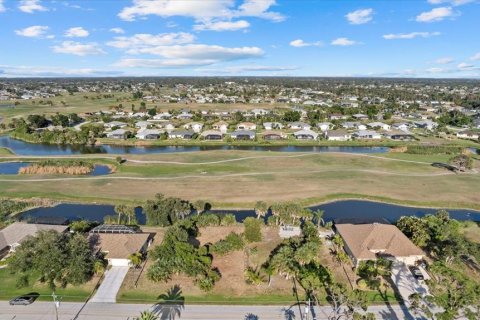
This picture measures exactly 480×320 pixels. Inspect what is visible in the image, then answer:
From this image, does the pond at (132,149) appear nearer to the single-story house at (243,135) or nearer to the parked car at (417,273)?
the single-story house at (243,135)

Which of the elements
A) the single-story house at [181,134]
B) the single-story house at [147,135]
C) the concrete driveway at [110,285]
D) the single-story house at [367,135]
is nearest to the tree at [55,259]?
the concrete driveway at [110,285]

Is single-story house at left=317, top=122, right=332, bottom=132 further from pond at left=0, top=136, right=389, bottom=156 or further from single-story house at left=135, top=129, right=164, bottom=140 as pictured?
single-story house at left=135, top=129, right=164, bottom=140

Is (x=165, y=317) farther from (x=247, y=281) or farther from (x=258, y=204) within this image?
(x=258, y=204)

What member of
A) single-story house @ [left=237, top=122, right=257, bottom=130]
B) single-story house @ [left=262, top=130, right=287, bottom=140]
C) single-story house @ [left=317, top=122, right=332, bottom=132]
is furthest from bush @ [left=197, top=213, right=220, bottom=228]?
single-story house @ [left=317, top=122, right=332, bottom=132]

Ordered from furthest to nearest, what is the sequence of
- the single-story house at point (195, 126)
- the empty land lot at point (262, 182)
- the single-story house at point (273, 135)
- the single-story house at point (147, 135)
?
1. the single-story house at point (195, 126)
2. the single-story house at point (273, 135)
3. the single-story house at point (147, 135)
4. the empty land lot at point (262, 182)

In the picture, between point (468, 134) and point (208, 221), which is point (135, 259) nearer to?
point (208, 221)

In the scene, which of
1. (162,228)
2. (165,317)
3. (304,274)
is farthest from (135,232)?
(304,274)
